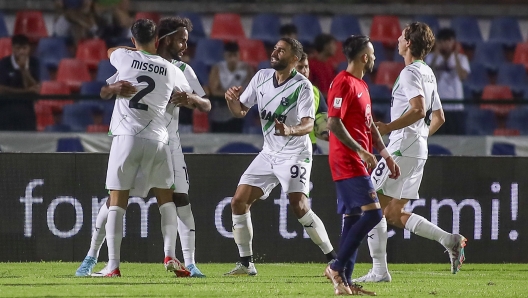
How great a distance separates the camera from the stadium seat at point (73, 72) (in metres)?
13.4

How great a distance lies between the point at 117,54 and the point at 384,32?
27.2ft

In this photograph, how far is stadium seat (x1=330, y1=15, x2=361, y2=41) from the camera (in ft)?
50.0

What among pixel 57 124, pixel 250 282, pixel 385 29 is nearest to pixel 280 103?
pixel 250 282

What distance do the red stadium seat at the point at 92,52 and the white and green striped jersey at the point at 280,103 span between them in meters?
5.84

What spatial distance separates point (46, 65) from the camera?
13.6m

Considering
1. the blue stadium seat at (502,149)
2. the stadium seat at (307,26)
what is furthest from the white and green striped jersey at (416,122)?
the stadium seat at (307,26)

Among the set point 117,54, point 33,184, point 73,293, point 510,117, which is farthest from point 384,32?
point 73,293

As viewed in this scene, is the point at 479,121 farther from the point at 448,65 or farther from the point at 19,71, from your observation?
the point at 19,71

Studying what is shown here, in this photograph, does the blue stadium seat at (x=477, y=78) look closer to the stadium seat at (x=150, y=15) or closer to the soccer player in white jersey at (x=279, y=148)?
the stadium seat at (x=150, y=15)

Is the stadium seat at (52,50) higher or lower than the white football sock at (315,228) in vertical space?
higher

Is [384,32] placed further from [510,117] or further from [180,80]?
[180,80]

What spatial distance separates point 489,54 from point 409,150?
7353 millimetres

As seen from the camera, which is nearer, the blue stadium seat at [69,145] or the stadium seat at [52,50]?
the blue stadium seat at [69,145]

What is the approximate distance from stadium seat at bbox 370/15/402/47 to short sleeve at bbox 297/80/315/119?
7.27 metres
